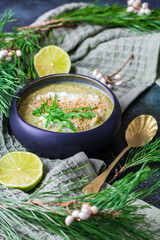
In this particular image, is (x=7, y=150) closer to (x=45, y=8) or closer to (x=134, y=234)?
(x=134, y=234)

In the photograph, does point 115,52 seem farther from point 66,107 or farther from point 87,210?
point 87,210

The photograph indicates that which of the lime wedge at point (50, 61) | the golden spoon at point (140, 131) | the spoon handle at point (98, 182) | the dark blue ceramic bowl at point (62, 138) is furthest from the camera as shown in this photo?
the lime wedge at point (50, 61)

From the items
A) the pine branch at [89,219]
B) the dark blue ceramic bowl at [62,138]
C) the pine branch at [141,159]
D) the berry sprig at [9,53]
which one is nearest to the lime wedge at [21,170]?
the dark blue ceramic bowl at [62,138]

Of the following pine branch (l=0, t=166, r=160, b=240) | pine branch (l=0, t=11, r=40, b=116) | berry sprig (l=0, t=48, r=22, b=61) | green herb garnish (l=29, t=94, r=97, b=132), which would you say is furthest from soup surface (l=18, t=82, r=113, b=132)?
pine branch (l=0, t=166, r=160, b=240)

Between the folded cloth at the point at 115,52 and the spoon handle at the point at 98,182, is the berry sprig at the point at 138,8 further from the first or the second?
the spoon handle at the point at 98,182

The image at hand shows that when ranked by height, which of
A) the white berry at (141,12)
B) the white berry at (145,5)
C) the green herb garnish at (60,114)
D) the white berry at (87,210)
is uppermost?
the white berry at (87,210)

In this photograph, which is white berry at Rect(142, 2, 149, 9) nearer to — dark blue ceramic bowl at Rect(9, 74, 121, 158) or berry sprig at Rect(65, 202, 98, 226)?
dark blue ceramic bowl at Rect(9, 74, 121, 158)
